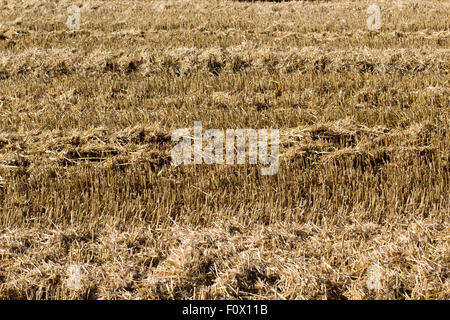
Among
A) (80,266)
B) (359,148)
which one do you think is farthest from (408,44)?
(80,266)

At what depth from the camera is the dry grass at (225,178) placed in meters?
3.59

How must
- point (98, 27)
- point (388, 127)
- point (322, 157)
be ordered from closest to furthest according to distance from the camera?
point (322, 157) → point (388, 127) → point (98, 27)

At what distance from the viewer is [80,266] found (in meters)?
3.66

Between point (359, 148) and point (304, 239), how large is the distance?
59.8 inches

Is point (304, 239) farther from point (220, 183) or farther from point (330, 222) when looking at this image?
point (220, 183)

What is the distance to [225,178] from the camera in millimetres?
4820

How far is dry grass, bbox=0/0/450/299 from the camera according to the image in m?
3.59

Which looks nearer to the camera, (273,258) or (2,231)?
(273,258)
